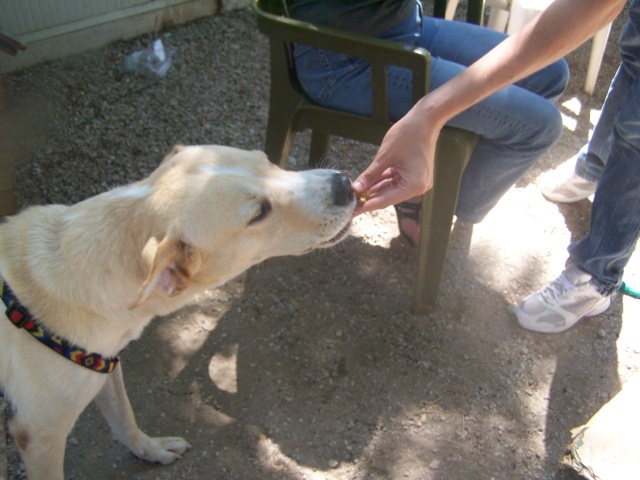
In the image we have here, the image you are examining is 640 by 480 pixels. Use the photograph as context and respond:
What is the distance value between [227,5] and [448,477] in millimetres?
3985

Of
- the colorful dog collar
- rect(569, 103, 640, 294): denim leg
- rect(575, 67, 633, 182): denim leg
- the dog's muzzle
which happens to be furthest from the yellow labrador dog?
rect(575, 67, 633, 182): denim leg

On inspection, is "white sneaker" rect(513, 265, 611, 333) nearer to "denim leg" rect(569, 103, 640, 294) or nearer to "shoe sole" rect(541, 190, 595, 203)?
"denim leg" rect(569, 103, 640, 294)

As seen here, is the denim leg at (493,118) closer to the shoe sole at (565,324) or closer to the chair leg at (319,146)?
the shoe sole at (565,324)

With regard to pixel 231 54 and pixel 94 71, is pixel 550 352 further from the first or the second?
pixel 94 71

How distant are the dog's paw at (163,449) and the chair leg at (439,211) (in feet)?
4.42

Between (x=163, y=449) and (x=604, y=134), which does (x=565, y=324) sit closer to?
(x=604, y=134)

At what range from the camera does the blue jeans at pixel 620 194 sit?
2.79 meters

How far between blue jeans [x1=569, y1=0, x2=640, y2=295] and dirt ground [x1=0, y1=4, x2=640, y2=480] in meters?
0.41

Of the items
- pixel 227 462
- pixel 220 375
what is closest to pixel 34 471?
pixel 227 462

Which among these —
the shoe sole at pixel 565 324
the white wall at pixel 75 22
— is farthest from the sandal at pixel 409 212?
the white wall at pixel 75 22

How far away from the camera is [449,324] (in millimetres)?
3250

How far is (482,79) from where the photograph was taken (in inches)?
89.7

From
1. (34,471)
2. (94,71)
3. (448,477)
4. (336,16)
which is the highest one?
(336,16)

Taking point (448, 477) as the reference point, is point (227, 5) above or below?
above
